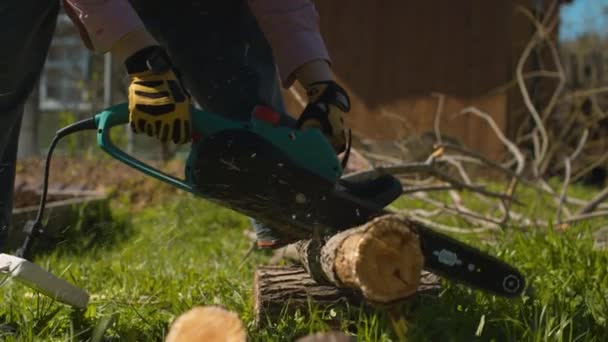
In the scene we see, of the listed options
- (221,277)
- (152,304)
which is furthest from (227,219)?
(152,304)

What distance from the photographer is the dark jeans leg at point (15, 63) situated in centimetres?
217

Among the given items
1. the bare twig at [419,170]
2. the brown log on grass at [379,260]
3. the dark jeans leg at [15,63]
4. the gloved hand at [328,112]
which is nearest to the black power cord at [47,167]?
the dark jeans leg at [15,63]

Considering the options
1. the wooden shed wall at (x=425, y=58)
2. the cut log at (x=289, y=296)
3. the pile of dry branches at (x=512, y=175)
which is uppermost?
the cut log at (x=289, y=296)

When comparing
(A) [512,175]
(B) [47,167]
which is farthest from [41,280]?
(A) [512,175]

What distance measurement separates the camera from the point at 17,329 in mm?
2146

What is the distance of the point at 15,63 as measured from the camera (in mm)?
2211

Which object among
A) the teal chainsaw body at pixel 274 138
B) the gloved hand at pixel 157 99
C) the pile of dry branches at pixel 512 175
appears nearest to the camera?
the gloved hand at pixel 157 99

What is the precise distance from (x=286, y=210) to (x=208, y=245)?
2617 millimetres

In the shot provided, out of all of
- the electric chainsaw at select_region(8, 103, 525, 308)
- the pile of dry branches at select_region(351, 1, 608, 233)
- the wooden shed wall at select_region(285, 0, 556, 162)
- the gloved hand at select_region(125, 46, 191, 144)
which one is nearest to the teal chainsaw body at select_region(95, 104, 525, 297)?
the electric chainsaw at select_region(8, 103, 525, 308)

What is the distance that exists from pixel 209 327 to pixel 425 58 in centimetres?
830

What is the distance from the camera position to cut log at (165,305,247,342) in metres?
1.46

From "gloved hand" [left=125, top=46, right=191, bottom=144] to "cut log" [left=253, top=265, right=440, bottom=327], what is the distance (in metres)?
0.50

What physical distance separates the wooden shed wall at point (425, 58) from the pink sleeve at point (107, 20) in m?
7.24

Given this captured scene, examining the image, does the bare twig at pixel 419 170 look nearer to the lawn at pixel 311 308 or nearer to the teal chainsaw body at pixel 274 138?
the lawn at pixel 311 308
